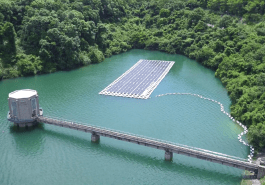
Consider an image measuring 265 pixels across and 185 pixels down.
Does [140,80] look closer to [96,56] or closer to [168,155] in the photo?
[96,56]

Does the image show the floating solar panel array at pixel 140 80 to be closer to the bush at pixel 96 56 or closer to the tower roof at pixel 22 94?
the bush at pixel 96 56

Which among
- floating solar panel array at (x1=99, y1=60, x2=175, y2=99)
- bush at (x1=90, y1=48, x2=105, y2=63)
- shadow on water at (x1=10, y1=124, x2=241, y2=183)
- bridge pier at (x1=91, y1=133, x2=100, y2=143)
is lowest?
shadow on water at (x1=10, y1=124, x2=241, y2=183)

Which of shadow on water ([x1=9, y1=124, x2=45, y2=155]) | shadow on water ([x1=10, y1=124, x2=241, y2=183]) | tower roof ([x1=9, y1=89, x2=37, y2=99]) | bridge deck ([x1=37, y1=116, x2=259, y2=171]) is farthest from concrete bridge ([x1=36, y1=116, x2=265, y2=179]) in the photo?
tower roof ([x1=9, y1=89, x2=37, y2=99])

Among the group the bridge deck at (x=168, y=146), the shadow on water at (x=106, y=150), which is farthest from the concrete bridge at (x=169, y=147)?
the shadow on water at (x=106, y=150)

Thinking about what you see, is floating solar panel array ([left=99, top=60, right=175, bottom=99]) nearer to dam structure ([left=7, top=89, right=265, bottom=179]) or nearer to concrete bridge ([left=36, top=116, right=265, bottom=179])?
dam structure ([left=7, top=89, right=265, bottom=179])

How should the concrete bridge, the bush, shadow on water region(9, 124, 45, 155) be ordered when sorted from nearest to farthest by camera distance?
the concrete bridge → shadow on water region(9, 124, 45, 155) → the bush

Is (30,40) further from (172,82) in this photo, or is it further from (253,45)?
(253,45)

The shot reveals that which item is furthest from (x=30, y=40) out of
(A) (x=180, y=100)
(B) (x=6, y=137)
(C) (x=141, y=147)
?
(C) (x=141, y=147)
